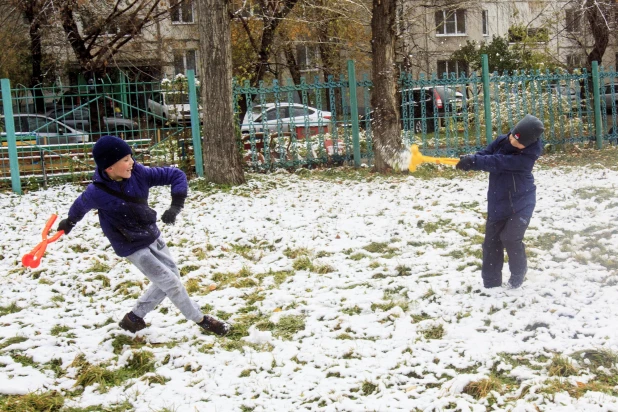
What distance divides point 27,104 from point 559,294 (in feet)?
34.3

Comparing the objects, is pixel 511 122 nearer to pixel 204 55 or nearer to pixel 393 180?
pixel 393 180

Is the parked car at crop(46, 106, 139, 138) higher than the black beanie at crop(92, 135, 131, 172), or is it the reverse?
the parked car at crop(46, 106, 139, 138)

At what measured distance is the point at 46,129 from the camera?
1273cm

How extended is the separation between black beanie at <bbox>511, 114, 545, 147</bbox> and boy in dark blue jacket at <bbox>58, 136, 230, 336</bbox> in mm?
2434

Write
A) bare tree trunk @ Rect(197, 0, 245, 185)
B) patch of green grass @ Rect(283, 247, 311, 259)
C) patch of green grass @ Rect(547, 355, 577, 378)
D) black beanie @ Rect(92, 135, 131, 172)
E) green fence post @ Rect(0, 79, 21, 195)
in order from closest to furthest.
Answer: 1. patch of green grass @ Rect(547, 355, 577, 378)
2. black beanie @ Rect(92, 135, 131, 172)
3. patch of green grass @ Rect(283, 247, 311, 259)
4. bare tree trunk @ Rect(197, 0, 245, 185)
5. green fence post @ Rect(0, 79, 21, 195)

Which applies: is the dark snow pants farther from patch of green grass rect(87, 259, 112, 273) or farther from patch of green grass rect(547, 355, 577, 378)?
patch of green grass rect(87, 259, 112, 273)

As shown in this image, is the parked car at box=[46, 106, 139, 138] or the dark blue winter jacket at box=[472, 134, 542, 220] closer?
the dark blue winter jacket at box=[472, 134, 542, 220]

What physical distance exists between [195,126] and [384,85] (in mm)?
3532

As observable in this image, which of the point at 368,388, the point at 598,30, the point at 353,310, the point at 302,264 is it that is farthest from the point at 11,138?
the point at 598,30

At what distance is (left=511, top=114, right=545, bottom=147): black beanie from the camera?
473 centimetres

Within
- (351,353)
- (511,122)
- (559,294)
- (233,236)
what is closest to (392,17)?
(511,122)

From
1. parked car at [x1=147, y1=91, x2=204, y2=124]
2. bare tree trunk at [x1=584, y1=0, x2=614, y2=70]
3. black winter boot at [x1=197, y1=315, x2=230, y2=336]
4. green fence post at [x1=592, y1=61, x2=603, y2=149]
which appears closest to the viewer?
black winter boot at [x1=197, y1=315, x2=230, y2=336]

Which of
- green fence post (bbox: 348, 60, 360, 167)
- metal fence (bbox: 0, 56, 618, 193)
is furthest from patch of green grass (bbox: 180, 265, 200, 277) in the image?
green fence post (bbox: 348, 60, 360, 167)

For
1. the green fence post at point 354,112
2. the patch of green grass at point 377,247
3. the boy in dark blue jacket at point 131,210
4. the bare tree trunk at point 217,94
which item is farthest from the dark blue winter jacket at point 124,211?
the green fence post at point 354,112
